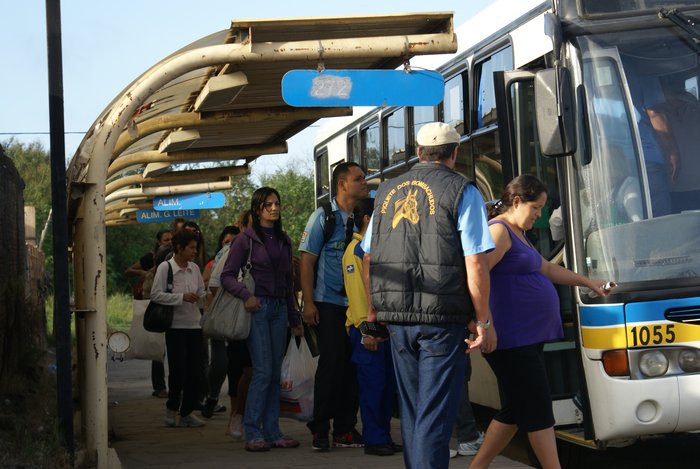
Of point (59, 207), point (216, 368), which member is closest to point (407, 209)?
point (59, 207)

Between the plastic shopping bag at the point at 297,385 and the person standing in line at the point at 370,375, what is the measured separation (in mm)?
902

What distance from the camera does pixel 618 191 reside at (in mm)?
7305

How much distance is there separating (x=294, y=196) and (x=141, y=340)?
4829 centimetres

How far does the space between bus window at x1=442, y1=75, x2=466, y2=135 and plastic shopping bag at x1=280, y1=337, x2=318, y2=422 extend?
2.05 meters

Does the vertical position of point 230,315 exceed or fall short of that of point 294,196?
it falls short

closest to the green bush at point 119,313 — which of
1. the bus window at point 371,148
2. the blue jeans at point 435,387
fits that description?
the bus window at point 371,148

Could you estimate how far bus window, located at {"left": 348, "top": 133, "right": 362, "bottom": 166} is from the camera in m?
13.5

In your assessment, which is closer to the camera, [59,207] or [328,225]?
[59,207]

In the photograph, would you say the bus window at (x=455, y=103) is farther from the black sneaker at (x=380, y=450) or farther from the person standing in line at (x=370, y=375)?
the black sneaker at (x=380, y=450)

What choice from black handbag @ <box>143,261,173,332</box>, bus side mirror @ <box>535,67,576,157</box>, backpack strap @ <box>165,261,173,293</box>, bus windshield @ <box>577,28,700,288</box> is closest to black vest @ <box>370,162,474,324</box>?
bus side mirror @ <box>535,67,576,157</box>

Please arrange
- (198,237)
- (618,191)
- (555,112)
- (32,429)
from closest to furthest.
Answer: (555,112)
(618,191)
(32,429)
(198,237)

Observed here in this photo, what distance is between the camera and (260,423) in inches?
352

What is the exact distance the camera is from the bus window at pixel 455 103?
961 centimetres

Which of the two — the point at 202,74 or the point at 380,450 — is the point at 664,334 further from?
the point at 202,74
